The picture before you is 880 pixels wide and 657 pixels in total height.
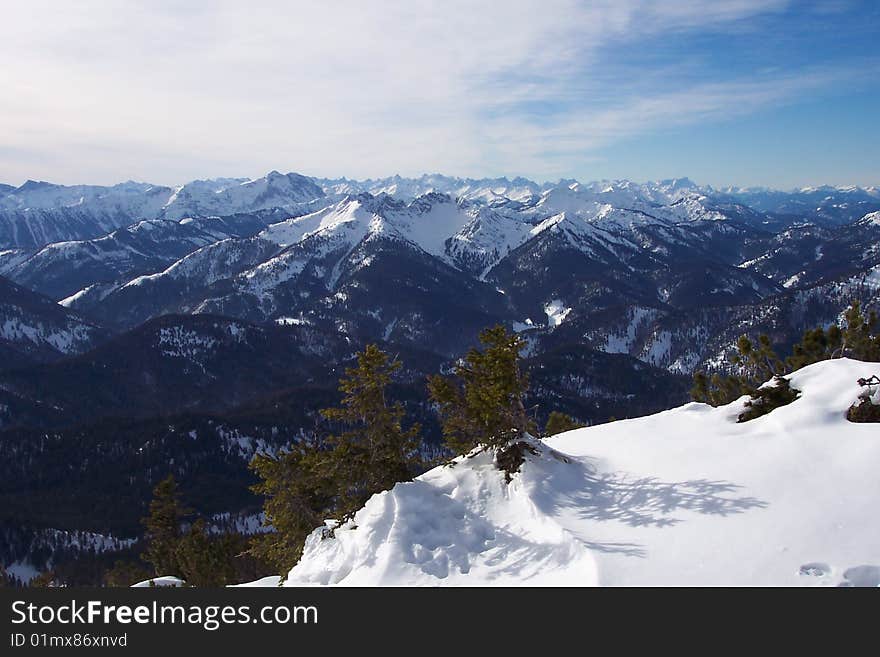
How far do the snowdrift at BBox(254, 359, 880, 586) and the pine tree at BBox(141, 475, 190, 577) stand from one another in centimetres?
3278

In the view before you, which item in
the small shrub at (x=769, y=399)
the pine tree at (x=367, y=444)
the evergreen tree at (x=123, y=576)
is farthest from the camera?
the evergreen tree at (x=123, y=576)

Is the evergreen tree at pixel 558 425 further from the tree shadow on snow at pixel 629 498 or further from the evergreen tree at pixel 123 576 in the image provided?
the evergreen tree at pixel 123 576

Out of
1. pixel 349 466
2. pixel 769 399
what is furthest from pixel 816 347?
pixel 349 466

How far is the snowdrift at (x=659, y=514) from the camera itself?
1489 cm

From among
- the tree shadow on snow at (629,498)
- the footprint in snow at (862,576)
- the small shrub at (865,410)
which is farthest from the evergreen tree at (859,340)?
the footprint in snow at (862,576)

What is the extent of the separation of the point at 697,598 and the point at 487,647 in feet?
18.6

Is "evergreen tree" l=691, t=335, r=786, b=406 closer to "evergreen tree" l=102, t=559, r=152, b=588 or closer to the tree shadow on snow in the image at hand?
the tree shadow on snow

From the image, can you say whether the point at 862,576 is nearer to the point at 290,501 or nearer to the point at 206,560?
the point at 290,501

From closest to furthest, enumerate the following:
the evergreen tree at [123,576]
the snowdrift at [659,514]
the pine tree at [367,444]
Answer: the snowdrift at [659,514], the pine tree at [367,444], the evergreen tree at [123,576]

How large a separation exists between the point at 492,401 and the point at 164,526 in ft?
153

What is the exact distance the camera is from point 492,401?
2372 centimetres

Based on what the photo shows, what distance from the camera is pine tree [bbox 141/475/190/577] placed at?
164ft

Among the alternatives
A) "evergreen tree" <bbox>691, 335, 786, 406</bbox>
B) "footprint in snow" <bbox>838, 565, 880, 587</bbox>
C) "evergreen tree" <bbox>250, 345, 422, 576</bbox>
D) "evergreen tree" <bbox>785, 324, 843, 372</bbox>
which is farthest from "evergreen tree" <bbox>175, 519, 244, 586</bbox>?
"evergreen tree" <bbox>785, 324, 843, 372</bbox>

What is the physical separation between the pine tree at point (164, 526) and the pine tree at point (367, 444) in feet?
110
